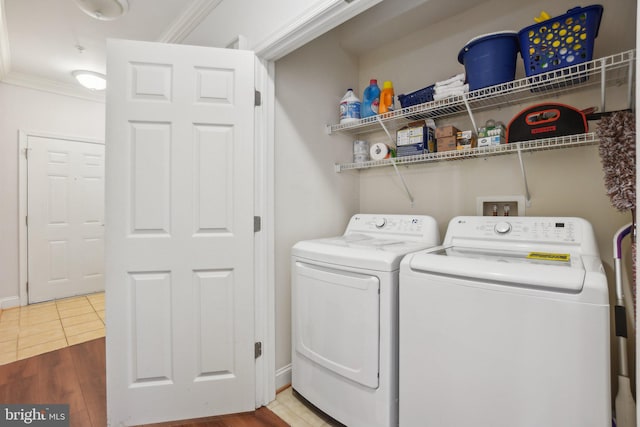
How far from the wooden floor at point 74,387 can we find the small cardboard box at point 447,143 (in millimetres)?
1754

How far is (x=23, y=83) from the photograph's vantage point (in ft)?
10.9

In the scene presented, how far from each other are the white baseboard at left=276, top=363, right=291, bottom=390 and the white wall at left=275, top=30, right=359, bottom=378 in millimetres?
28

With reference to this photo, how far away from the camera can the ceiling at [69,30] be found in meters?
2.18

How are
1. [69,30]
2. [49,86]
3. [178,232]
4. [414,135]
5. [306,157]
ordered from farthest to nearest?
[49,86] < [69,30] < [306,157] < [414,135] < [178,232]

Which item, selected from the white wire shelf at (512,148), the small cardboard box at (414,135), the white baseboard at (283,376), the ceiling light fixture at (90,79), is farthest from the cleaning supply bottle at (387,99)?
the ceiling light fixture at (90,79)

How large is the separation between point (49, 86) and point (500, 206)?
15.4 feet

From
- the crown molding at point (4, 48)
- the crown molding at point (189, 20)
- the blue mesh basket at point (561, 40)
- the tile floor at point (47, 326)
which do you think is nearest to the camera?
the blue mesh basket at point (561, 40)

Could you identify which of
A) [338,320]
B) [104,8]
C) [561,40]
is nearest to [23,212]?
[104,8]

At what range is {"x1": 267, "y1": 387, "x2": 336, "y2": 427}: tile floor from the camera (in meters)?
1.60

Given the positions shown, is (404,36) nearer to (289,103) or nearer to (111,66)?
(289,103)

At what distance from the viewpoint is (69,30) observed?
2496 mm

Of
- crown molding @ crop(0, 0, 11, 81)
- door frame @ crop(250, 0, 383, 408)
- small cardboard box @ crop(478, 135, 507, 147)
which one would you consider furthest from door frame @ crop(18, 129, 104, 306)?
small cardboard box @ crop(478, 135, 507, 147)

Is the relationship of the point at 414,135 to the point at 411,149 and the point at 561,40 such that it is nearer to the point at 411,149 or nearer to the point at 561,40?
the point at 411,149

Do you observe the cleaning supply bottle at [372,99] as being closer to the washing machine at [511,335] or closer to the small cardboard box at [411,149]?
the small cardboard box at [411,149]
